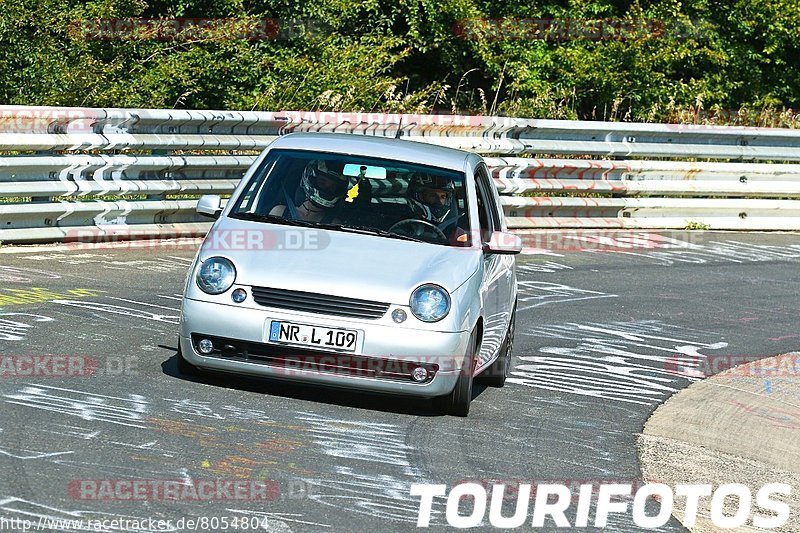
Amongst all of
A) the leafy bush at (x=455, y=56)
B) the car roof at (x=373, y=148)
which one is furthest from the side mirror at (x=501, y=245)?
the leafy bush at (x=455, y=56)

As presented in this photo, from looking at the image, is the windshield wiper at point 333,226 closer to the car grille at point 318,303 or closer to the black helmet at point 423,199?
the black helmet at point 423,199

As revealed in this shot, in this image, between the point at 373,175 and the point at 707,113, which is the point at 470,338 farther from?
the point at 707,113

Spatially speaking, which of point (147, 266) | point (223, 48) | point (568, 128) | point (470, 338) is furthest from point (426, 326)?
point (223, 48)

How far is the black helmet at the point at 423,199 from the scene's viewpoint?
9.05m

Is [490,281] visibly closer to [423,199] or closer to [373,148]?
[423,199]

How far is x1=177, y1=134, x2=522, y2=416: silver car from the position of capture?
26.1 feet

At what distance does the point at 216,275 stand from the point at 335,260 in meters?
0.65

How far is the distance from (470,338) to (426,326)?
34cm

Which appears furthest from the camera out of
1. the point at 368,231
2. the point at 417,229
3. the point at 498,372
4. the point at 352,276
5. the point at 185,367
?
the point at 498,372

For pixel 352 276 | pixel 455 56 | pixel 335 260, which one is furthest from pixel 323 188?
pixel 455 56

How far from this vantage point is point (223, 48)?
79.6 ft

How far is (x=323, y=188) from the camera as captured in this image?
29.9ft

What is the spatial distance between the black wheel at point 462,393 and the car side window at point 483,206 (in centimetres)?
101

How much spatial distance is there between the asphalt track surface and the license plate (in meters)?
0.37
